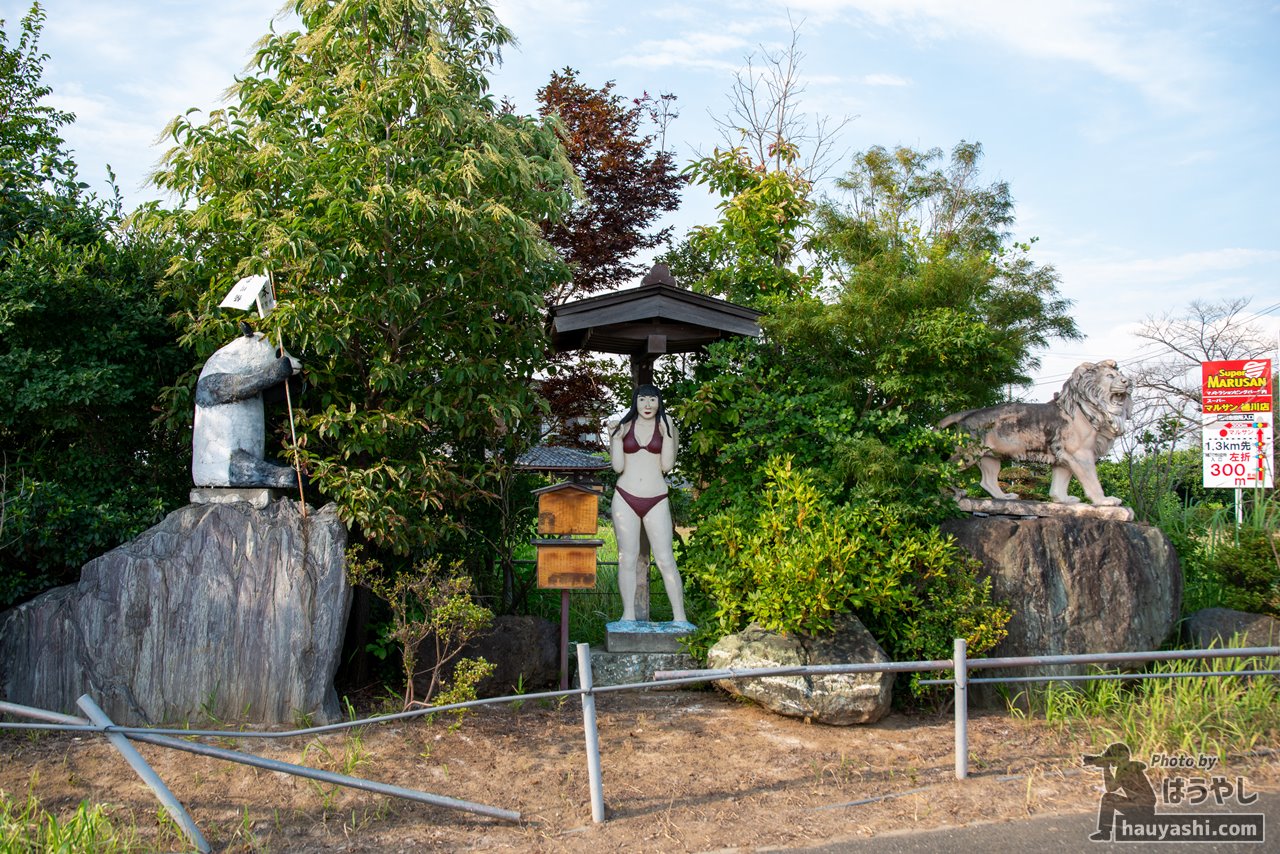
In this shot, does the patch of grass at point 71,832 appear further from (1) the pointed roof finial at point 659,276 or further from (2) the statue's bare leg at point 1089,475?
(2) the statue's bare leg at point 1089,475

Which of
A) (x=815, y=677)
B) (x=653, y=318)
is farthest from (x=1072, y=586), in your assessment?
(x=653, y=318)

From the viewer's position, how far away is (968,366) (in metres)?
6.85

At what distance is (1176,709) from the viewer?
17.8 ft

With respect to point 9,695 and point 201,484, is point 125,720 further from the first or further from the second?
point 201,484

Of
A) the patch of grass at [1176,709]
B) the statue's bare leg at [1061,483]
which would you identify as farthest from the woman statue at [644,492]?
the statue's bare leg at [1061,483]

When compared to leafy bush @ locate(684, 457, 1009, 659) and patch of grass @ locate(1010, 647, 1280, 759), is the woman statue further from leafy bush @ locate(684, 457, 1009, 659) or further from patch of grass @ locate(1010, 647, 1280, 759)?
patch of grass @ locate(1010, 647, 1280, 759)

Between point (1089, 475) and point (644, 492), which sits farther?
point (644, 492)

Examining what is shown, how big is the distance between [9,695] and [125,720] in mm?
750

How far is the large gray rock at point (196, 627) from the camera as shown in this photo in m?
5.42

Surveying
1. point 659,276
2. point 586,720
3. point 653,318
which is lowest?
point 586,720

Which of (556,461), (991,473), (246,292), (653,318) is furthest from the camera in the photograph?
(556,461)

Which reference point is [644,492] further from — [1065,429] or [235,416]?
[1065,429]

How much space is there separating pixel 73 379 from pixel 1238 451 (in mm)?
10197
